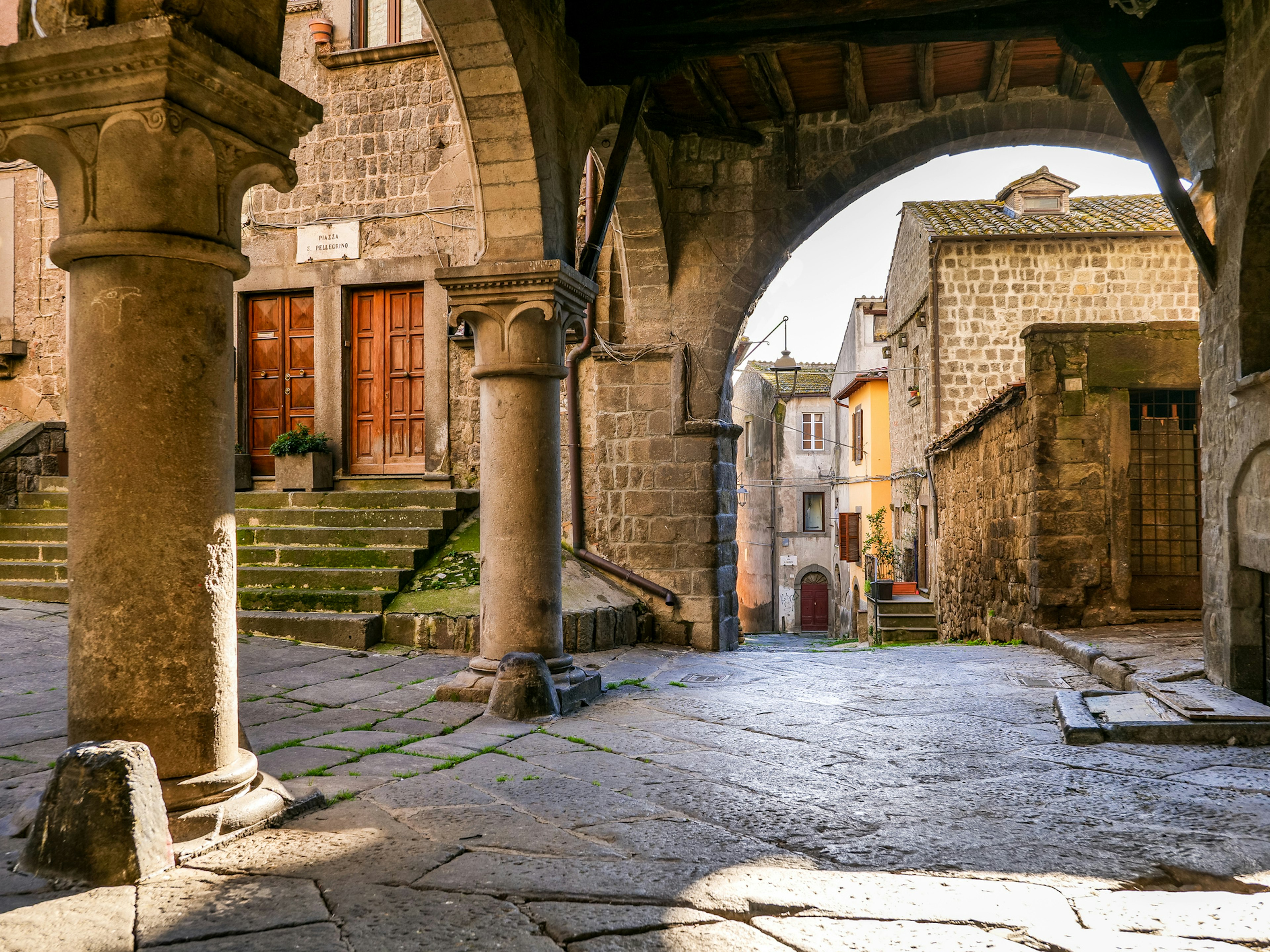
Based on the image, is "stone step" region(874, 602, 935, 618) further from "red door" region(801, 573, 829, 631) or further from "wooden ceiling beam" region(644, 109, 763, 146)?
"red door" region(801, 573, 829, 631)

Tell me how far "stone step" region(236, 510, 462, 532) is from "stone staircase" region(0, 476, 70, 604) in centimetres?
139

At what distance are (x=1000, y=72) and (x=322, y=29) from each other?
20.3 ft

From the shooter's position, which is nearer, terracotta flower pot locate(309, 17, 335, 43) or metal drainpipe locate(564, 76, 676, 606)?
metal drainpipe locate(564, 76, 676, 606)

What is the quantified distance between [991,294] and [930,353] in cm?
132

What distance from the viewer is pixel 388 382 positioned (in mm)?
9453

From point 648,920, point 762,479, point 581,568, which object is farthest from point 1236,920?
A: point 762,479

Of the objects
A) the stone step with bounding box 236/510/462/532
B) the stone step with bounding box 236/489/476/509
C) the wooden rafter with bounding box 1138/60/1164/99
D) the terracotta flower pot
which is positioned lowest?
the stone step with bounding box 236/510/462/532

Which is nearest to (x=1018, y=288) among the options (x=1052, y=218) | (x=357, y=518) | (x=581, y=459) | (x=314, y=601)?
(x=1052, y=218)

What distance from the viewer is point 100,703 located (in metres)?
2.52

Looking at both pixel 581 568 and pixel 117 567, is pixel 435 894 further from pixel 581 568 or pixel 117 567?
pixel 581 568

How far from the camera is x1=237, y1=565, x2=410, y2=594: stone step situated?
23.1 feet

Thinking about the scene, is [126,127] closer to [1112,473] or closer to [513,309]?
[513,309]

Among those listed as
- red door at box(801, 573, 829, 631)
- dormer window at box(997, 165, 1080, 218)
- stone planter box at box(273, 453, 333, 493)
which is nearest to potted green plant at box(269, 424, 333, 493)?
stone planter box at box(273, 453, 333, 493)

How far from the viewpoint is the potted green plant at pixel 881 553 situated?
598 inches
